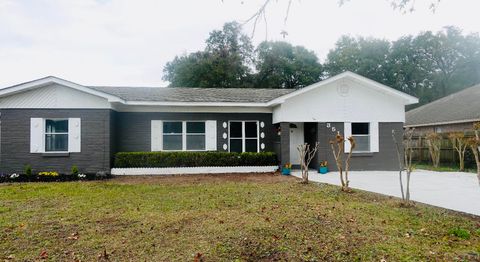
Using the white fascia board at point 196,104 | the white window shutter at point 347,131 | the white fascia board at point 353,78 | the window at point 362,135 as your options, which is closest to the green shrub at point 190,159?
the white fascia board at point 196,104

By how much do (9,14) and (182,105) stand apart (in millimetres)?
7563

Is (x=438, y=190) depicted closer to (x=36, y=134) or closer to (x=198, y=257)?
(x=198, y=257)

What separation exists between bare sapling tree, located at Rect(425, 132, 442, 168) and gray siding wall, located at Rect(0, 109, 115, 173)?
15.8 m

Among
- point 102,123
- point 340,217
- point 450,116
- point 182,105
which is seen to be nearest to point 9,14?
point 102,123

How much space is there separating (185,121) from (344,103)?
7.46 meters

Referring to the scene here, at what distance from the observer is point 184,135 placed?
46.2 feet

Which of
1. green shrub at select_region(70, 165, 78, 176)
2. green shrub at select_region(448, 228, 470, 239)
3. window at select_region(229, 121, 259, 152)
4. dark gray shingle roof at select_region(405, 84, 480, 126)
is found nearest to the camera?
green shrub at select_region(448, 228, 470, 239)

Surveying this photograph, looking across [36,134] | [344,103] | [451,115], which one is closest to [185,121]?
[36,134]

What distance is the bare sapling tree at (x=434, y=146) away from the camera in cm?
1529

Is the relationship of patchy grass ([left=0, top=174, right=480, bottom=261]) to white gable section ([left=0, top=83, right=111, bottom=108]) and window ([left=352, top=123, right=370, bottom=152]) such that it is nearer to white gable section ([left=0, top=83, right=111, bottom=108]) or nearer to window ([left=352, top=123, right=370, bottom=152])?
white gable section ([left=0, top=83, right=111, bottom=108])

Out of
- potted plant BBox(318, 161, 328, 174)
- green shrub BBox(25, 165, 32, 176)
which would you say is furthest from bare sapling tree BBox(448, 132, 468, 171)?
green shrub BBox(25, 165, 32, 176)

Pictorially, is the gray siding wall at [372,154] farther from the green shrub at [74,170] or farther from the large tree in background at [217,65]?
the large tree in background at [217,65]

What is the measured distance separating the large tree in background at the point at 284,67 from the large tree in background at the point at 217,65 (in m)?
1.72

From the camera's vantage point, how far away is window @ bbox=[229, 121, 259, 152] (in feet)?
47.7
